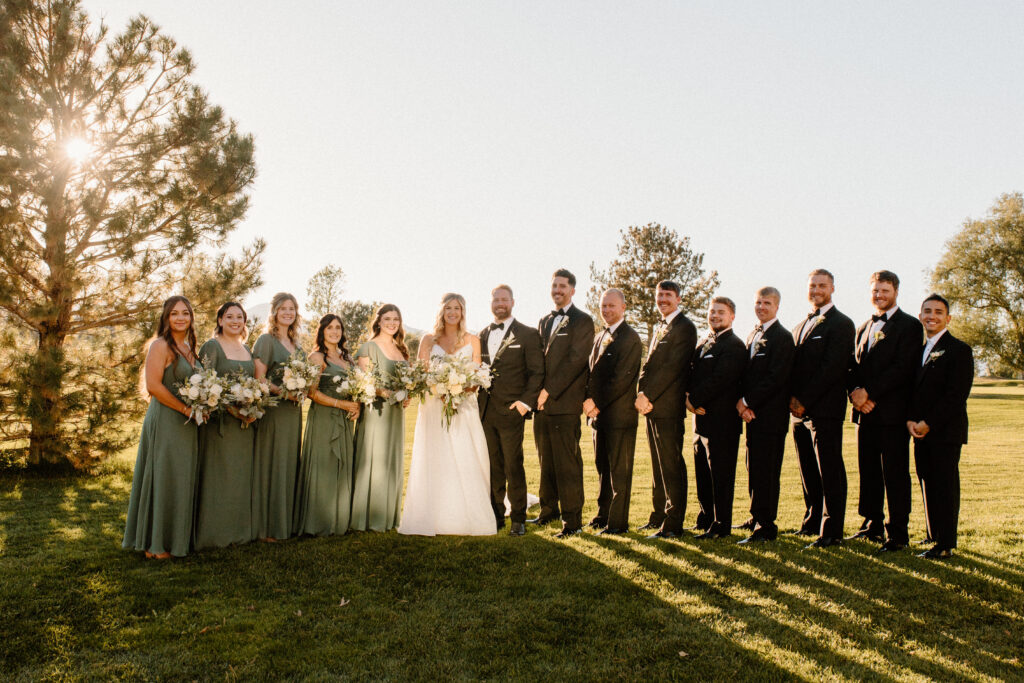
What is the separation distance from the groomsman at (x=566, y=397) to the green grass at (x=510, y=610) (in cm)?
53

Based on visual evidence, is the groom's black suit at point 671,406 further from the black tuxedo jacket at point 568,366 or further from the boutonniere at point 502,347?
the boutonniere at point 502,347

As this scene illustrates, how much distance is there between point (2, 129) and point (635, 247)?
40944 mm

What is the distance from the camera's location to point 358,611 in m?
5.04

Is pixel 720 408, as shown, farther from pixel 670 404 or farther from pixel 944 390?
pixel 944 390

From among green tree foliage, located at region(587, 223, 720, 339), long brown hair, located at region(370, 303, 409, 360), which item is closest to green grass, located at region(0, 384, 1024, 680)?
long brown hair, located at region(370, 303, 409, 360)

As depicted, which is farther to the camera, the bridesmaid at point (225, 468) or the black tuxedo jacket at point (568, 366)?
the black tuxedo jacket at point (568, 366)

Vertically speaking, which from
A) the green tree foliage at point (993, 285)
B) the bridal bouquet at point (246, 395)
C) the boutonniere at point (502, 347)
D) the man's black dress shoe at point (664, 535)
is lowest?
the man's black dress shoe at point (664, 535)

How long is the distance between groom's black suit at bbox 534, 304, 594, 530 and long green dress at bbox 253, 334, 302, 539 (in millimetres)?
2805

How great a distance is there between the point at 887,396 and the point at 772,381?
3.72 ft

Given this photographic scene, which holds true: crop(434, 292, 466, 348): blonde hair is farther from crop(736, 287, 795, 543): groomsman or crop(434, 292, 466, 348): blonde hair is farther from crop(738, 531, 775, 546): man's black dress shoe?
crop(738, 531, 775, 546): man's black dress shoe

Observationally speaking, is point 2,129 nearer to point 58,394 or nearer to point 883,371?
point 58,394

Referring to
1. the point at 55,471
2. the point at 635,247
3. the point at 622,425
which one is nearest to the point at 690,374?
the point at 622,425

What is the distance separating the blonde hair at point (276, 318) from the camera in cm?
725

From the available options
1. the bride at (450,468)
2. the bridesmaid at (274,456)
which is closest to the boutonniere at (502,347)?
the bride at (450,468)
